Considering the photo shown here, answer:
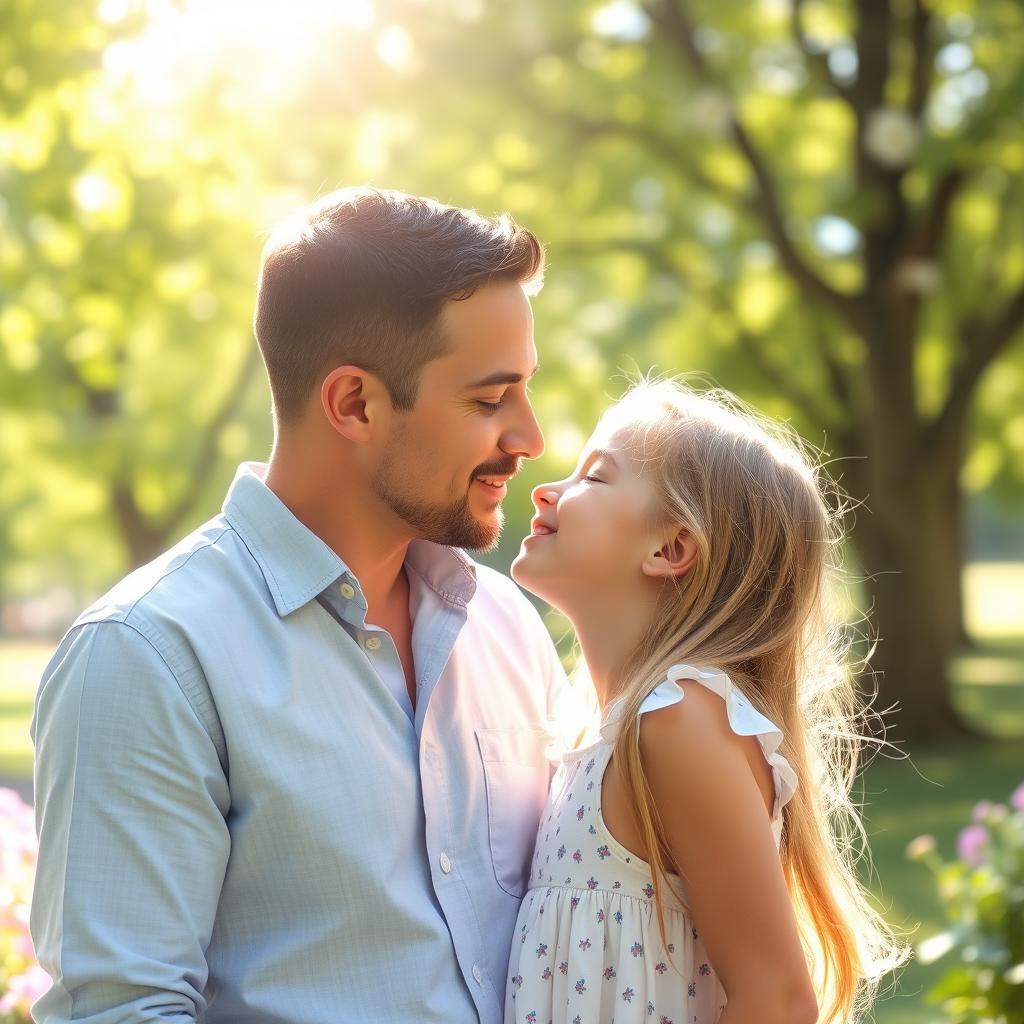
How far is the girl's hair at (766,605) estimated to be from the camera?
8.72 feet

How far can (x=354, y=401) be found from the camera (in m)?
2.63

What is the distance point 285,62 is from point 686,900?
7237mm

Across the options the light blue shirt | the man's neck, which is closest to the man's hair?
the man's neck

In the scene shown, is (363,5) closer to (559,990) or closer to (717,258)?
(717,258)

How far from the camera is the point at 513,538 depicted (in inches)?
1201

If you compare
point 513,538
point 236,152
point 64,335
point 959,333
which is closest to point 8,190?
point 236,152

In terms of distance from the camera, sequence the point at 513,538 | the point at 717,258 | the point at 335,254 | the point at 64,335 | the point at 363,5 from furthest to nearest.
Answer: the point at 513,538 → the point at 64,335 → the point at 717,258 → the point at 363,5 → the point at 335,254

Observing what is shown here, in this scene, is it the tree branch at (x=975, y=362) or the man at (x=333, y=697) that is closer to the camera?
the man at (x=333, y=697)

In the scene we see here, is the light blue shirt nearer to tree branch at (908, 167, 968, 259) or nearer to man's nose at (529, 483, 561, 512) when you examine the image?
man's nose at (529, 483, 561, 512)

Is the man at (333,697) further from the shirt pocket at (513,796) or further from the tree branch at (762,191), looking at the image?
the tree branch at (762,191)

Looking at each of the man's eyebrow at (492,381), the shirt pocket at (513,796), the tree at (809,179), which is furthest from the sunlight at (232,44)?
the shirt pocket at (513,796)

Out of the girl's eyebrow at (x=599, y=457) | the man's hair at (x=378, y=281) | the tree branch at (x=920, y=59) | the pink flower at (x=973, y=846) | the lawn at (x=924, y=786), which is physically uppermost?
the tree branch at (x=920, y=59)

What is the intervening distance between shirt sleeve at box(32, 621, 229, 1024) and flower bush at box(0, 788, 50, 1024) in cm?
133

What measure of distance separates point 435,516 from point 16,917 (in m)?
1.83
